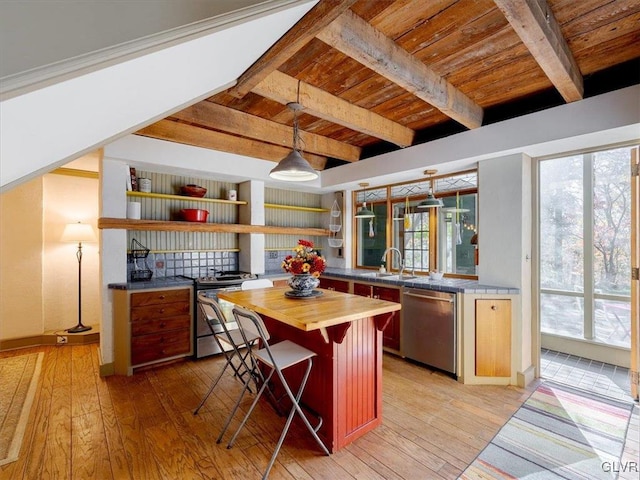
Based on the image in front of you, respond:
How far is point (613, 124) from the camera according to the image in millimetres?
2371

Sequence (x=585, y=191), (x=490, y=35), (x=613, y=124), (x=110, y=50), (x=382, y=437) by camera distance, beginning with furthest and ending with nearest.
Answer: (x=585, y=191) < (x=613, y=124) < (x=382, y=437) < (x=490, y=35) < (x=110, y=50)

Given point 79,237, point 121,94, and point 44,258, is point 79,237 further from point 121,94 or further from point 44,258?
point 121,94

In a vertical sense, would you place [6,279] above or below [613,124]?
below

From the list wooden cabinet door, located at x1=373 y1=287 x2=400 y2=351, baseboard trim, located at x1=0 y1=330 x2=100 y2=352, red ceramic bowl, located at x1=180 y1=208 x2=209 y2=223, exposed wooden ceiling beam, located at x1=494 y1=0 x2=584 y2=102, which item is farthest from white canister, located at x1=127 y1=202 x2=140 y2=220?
exposed wooden ceiling beam, located at x1=494 y1=0 x2=584 y2=102

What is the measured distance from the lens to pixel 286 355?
2.12 m

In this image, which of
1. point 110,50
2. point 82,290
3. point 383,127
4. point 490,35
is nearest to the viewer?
point 110,50

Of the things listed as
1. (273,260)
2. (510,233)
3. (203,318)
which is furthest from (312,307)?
(273,260)

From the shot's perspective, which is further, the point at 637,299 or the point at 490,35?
the point at 637,299

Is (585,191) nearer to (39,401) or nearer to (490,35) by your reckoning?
A: (490,35)

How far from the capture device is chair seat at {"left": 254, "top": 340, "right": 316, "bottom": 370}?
2.00 metres

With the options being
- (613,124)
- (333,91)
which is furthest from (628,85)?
(333,91)

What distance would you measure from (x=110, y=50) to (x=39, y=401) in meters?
3.13

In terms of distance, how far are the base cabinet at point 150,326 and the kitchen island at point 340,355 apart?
132 cm

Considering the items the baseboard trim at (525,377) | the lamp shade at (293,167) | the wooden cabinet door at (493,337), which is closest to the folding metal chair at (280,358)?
the lamp shade at (293,167)
